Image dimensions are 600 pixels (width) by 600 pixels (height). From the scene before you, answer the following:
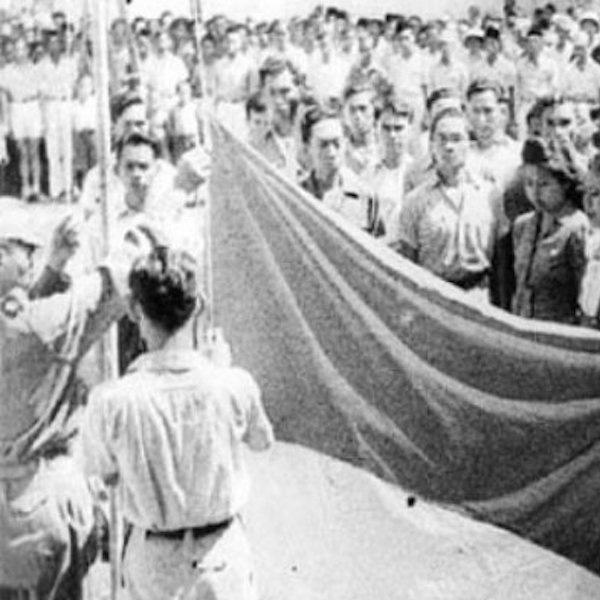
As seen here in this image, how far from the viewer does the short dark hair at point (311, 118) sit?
5.36 metres

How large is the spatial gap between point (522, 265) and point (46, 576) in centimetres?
178

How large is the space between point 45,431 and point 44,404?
2.6 inches

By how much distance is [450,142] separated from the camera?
5105mm

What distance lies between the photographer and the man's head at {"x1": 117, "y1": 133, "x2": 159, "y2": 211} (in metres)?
4.62

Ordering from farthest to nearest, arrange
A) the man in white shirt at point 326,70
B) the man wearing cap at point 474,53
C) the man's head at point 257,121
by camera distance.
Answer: the man wearing cap at point 474,53 → the man in white shirt at point 326,70 → the man's head at point 257,121

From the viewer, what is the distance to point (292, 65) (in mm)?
8812

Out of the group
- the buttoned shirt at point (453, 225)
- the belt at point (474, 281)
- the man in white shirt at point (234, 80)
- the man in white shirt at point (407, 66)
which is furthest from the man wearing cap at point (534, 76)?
the belt at point (474, 281)

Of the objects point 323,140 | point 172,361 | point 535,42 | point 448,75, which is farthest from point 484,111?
point 535,42

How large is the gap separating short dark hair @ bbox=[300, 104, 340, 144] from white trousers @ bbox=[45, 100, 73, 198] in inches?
121

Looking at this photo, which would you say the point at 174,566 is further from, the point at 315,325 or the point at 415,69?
the point at 415,69

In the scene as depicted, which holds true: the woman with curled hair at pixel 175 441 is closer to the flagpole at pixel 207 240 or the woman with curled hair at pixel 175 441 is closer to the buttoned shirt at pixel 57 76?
the flagpole at pixel 207 240

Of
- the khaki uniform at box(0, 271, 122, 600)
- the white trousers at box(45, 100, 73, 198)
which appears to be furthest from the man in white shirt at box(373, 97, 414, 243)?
the white trousers at box(45, 100, 73, 198)

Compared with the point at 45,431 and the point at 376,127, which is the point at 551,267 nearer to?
the point at 45,431

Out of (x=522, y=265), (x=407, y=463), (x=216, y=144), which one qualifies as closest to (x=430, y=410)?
(x=407, y=463)
